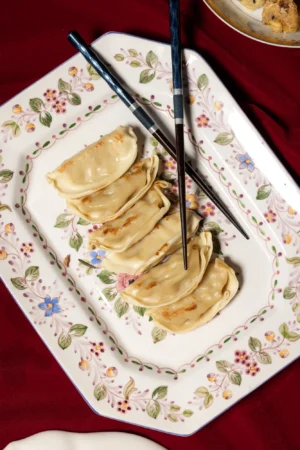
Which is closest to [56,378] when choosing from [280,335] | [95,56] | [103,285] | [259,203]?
[103,285]

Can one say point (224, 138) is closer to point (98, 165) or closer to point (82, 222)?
point (98, 165)

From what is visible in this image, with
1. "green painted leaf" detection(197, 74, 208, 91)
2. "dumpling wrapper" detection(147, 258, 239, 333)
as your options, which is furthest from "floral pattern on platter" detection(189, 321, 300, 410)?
"green painted leaf" detection(197, 74, 208, 91)

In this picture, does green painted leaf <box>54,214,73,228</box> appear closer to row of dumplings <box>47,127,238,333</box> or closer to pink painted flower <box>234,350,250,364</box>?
row of dumplings <box>47,127,238,333</box>

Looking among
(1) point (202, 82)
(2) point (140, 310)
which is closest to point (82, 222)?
(2) point (140, 310)

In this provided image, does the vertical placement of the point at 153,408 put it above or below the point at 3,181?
below

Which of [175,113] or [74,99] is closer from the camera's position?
[175,113]

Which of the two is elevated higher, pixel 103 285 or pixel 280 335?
pixel 103 285

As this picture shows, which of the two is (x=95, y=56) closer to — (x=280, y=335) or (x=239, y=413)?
(x=280, y=335)
